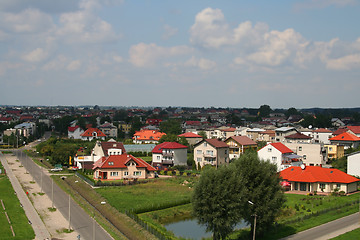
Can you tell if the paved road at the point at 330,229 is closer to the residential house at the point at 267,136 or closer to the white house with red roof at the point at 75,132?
the residential house at the point at 267,136

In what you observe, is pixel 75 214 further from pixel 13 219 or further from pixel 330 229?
pixel 330 229

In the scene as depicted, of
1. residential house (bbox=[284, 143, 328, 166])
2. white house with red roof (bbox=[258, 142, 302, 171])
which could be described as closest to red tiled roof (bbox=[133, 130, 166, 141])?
residential house (bbox=[284, 143, 328, 166])

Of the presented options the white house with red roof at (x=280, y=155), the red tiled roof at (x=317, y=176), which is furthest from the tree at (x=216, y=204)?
the white house with red roof at (x=280, y=155)

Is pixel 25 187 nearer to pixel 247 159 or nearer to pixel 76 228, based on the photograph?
pixel 76 228

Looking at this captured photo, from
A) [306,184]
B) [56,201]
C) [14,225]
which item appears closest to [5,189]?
[56,201]

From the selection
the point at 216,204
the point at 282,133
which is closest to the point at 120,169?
the point at 216,204

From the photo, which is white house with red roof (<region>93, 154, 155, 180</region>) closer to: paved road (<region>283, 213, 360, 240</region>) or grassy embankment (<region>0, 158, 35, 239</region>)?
grassy embankment (<region>0, 158, 35, 239</region>)
